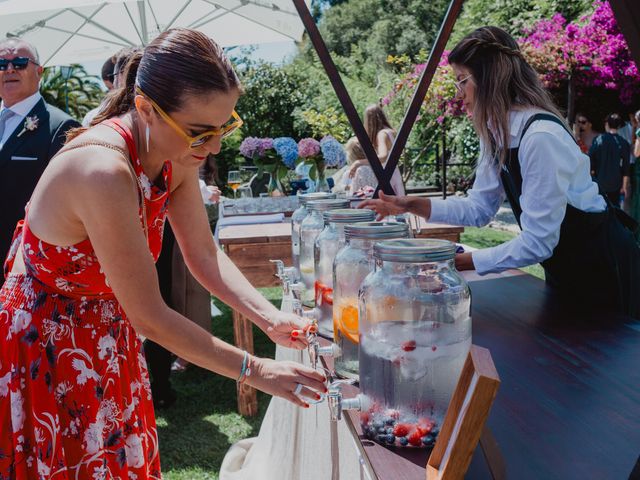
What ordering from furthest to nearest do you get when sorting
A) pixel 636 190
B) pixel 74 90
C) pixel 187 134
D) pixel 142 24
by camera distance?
pixel 74 90, pixel 636 190, pixel 142 24, pixel 187 134

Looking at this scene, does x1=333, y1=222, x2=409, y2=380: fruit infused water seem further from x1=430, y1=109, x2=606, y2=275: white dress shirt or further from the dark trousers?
the dark trousers

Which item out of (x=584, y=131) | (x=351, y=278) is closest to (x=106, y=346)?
(x=351, y=278)

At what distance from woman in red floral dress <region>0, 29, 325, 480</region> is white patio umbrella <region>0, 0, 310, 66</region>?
4.97 metres

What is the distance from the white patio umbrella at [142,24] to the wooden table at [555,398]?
5.02 meters

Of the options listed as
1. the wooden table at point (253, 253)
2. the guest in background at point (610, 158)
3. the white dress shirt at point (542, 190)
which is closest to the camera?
the white dress shirt at point (542, 190)

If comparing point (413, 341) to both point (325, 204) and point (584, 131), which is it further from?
point (584, 131)

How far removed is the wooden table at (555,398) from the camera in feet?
3.22

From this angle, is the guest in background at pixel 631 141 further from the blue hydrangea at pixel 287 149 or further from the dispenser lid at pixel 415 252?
the dispenser lid at pixel 415 252

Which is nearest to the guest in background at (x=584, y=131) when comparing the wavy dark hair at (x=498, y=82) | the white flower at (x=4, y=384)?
the wavy dark hair at (x=498, y=82)

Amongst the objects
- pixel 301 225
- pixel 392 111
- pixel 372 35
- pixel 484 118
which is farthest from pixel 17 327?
pixel 372 35

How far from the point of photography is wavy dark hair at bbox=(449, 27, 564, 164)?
6.61 ft

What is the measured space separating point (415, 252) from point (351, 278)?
0.40 metres

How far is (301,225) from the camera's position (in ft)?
6.78

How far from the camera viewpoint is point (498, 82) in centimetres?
203
